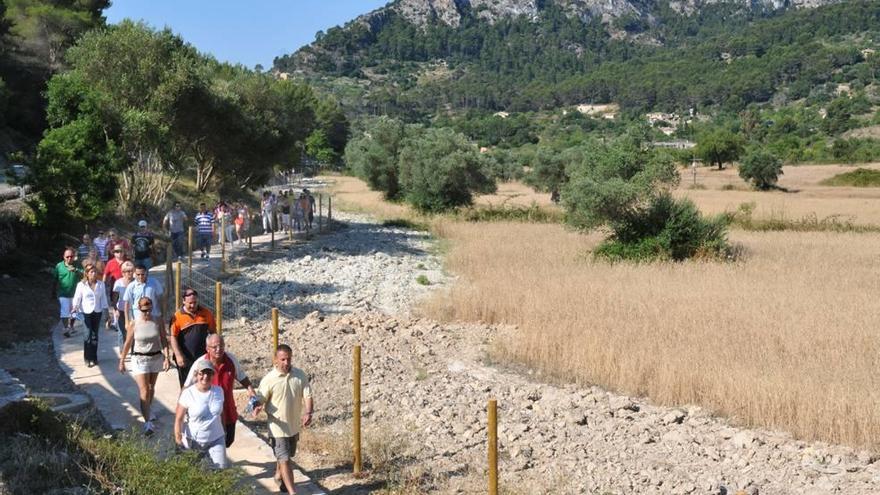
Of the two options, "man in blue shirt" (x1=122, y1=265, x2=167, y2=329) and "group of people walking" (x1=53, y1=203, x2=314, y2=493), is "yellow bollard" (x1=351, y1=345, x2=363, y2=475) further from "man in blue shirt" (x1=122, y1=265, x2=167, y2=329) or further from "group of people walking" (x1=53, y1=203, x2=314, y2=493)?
"man in blue shirt" (x1=122, y1=265, x2=167, y2=329)

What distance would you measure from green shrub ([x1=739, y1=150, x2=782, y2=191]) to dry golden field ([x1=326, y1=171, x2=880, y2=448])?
35.2 meters

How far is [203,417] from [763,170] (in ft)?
210

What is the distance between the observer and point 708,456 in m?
9.59

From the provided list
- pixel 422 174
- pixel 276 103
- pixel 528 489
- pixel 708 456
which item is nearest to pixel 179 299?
pixel 528 489

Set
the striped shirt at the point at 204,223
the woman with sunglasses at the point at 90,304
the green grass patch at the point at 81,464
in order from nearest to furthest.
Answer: the green grass patch at the point at 81,464 → the woman with sunglasses at the point at 90,304 → the striped shirt at the point at 204,223

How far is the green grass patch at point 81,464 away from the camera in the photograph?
618 centimetres

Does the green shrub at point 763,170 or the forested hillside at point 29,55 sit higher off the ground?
the forested hillside at point 29,55

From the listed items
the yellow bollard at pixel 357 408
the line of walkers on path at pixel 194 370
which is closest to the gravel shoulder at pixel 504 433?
the yellow bollard at pixel 357 408

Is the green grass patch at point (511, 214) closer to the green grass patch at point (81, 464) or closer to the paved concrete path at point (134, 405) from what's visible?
the paved concrete path at point (134, 405)

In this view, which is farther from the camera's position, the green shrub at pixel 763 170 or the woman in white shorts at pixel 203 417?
the green shrub at pixel 763 170

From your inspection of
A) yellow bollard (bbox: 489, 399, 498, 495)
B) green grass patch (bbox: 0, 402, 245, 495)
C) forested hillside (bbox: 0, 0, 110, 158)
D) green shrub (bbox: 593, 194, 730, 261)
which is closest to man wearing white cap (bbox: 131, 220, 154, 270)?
green grass patch (bbox: 0, 402, 245, 495)

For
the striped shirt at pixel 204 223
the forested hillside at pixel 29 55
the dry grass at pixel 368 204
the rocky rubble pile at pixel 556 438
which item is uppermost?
the forested hillside at pixel 29 55

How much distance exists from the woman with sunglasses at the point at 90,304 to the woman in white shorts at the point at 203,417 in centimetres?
516

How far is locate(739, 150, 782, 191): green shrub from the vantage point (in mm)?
64188
